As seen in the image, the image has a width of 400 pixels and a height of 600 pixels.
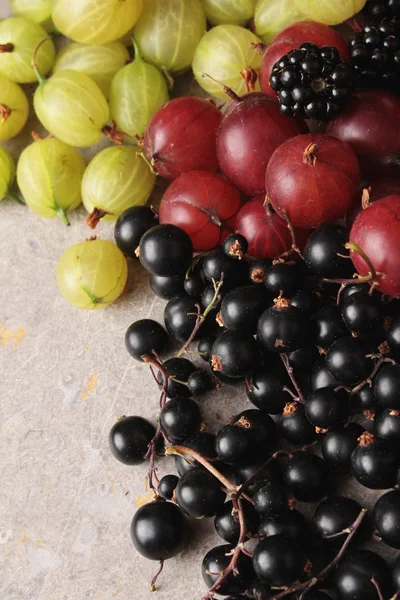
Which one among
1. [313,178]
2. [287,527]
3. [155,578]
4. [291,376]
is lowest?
[155,578]

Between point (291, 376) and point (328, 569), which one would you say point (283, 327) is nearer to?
point (291, 376)

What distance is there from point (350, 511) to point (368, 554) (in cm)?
5

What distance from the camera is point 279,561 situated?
0.83 metres

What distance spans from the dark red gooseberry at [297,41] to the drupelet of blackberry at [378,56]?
27mm

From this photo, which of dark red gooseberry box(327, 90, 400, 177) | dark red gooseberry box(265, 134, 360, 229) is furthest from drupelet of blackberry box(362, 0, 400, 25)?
dark red gooseberry box(265, 134, 360, 229)

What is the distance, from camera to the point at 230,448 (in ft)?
2.97

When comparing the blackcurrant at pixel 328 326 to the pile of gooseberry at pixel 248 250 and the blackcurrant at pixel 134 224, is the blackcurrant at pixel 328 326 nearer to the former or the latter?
the pile of gooseberry at pixel 248 250

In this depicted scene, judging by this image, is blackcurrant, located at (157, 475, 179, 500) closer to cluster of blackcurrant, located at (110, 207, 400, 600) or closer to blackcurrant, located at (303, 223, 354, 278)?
cluster of blackcurrant, located at (110, 207, 400, 600)

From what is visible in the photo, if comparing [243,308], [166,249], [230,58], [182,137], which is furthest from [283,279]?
[230,58]

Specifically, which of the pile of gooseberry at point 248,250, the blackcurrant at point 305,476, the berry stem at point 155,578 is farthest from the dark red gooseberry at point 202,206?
the berry stem at point 155,578

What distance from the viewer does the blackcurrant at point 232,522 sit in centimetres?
89

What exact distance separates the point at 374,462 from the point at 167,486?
0.29 metres

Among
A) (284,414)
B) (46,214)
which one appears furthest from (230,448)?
(46,214)

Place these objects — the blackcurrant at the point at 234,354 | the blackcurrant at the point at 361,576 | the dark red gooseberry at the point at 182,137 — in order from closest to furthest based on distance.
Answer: the blackcurrant at the point at 361,576, the blackcurrant at the point at 234,354, the dark red gooseberry at the point at 182,137
